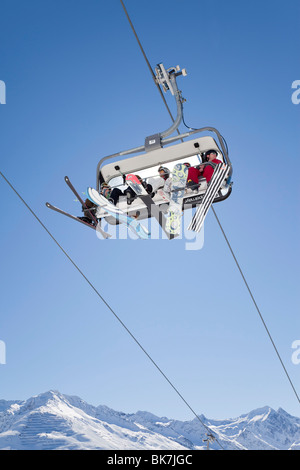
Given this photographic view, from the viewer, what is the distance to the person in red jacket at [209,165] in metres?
7.67

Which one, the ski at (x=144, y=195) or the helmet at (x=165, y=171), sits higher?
the helmet at (x=165, y=171)

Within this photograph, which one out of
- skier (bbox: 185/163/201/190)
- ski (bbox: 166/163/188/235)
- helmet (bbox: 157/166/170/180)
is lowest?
ski (bbox: 166/163/188/235)

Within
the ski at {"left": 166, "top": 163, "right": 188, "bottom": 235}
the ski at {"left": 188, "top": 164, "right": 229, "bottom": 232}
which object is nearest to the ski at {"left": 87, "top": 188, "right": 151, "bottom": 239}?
the ski at {"left": 166, "top": 163, "right": 188, "bottom": 235}

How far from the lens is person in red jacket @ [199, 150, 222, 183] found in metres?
7.67

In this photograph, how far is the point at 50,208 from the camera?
7879 mm

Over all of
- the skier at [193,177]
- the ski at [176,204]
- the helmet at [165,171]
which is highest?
the helmet at [165,171]

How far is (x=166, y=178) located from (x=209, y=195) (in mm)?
1042

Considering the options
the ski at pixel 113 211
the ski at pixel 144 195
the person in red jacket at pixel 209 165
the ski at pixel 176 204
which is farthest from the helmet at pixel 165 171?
the ski at pixel 113 211

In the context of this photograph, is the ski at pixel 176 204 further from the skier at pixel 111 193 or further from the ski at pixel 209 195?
the skier at pixel 111 193

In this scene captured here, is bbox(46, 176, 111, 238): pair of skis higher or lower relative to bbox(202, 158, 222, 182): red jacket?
lower

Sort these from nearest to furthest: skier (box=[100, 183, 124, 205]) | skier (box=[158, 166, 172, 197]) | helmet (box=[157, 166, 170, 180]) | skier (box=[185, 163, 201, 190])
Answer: skier (box=[185, 163, 201, 190])
skier (box=[158, 166, 172, 197])
helmet (box=[157, 166, 170, 180])
skier (box=[100, 183, 124, 205])

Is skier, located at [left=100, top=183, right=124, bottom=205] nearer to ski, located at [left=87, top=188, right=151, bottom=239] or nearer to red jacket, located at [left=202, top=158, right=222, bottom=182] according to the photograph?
ski, located at [left=87, top=188, right=151, bottom=239]

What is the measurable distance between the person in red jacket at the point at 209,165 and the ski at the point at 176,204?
30 centimetres

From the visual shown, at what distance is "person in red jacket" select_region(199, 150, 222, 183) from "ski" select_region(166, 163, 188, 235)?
0.99 ft
